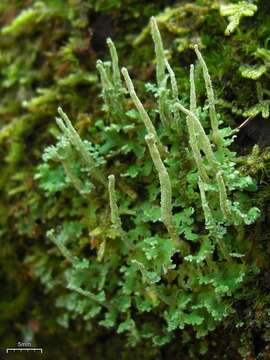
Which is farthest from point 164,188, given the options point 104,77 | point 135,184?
point 104,77

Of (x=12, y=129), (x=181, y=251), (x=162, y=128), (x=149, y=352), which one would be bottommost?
(x=149, y=352)

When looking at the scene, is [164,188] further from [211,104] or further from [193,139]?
[211,104]

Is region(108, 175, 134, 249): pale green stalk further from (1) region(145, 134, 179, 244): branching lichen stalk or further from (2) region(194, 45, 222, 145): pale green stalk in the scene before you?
(2) region(194, 45, 222, 145): pale green stalk

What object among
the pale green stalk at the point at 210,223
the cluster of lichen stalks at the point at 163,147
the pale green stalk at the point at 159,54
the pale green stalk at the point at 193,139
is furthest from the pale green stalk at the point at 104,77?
the pale green stalk at the point at 210,223

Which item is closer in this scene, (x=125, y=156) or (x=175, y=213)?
(x=175, y=213)

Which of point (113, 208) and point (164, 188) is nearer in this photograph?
point (164, 188)

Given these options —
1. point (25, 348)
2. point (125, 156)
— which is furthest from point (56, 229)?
point (25, 348)

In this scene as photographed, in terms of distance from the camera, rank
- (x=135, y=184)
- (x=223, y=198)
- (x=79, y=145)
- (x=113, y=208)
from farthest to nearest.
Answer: (x=135, y=184) < (x=79, y=145) < (x=113, y=208) < (x=223, y=198)

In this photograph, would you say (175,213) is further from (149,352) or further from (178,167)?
(149,352)
